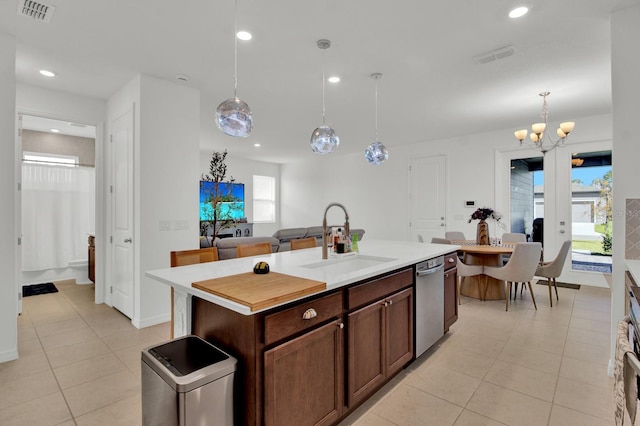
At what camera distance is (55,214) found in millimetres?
5430

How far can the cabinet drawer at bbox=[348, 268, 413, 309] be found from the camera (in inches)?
73.3

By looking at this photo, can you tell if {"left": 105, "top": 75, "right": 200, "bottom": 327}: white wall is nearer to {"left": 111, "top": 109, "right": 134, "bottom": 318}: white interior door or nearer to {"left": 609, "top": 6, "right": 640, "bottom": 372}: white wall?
{"left": 111, "top": 109, "right": 134, "bottom": 318}: white interior door

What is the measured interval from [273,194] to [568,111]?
7.40 metres

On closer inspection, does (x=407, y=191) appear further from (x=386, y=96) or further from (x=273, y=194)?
(x=273, y=194)

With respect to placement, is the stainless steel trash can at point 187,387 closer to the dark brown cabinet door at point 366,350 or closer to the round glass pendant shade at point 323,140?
the dark brown cabinet door at point 366,350

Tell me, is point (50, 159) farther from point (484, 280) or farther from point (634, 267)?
point (634, 267)

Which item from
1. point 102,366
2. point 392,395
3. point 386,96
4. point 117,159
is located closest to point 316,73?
point 386,96

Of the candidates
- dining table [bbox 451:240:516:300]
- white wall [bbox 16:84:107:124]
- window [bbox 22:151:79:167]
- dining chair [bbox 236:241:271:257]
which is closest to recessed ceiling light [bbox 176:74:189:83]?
white wall [bbox 16:84:107:124]

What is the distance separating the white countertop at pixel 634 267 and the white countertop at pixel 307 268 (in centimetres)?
120

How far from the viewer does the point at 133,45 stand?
9.30 feet

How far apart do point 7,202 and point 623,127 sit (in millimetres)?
4915

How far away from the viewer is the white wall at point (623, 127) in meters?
2.26

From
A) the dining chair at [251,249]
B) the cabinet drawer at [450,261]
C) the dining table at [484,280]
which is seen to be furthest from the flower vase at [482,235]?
the dining chair at [251,249]

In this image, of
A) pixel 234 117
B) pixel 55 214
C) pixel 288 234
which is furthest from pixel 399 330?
pixel 55 214
